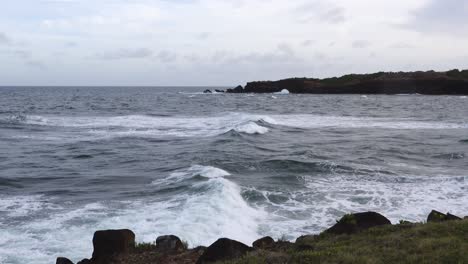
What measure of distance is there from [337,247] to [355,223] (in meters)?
1.47

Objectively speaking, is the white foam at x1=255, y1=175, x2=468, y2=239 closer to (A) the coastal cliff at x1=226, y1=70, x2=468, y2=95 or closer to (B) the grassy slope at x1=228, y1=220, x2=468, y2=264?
(B) the grassy slope at x1=228, y1=220, x2=468, y2=264

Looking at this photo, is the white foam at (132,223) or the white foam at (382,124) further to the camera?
the white foam at (382,124)

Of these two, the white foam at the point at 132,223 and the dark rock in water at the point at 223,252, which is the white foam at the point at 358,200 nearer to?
the white foam at the point at 132,223

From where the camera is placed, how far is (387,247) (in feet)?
23.9

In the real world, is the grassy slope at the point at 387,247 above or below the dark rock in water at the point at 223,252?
above

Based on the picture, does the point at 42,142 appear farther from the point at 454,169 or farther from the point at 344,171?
the point at 454,169

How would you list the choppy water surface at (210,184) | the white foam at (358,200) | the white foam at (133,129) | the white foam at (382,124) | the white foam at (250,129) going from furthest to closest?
Answer: the white foam at (382,124) < the white foam at (250,129) < the white foam at (133,129) < the white foam at (358,200) < the choppy water surface at (210,184)

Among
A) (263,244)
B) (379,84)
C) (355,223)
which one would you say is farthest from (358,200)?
(379,84)

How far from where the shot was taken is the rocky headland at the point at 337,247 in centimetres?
685

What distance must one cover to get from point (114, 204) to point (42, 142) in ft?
56.6

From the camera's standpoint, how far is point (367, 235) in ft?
27.0

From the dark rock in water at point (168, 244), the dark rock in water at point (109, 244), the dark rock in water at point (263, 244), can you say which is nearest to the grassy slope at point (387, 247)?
the dark rock in water at point (263, 244)

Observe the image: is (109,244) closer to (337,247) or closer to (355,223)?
(337,247)

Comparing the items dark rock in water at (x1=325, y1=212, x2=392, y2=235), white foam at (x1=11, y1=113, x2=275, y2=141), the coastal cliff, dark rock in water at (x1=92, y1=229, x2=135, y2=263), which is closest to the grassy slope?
dark rock in water at (x1=325, y1=212, x2=392, y2=235)
